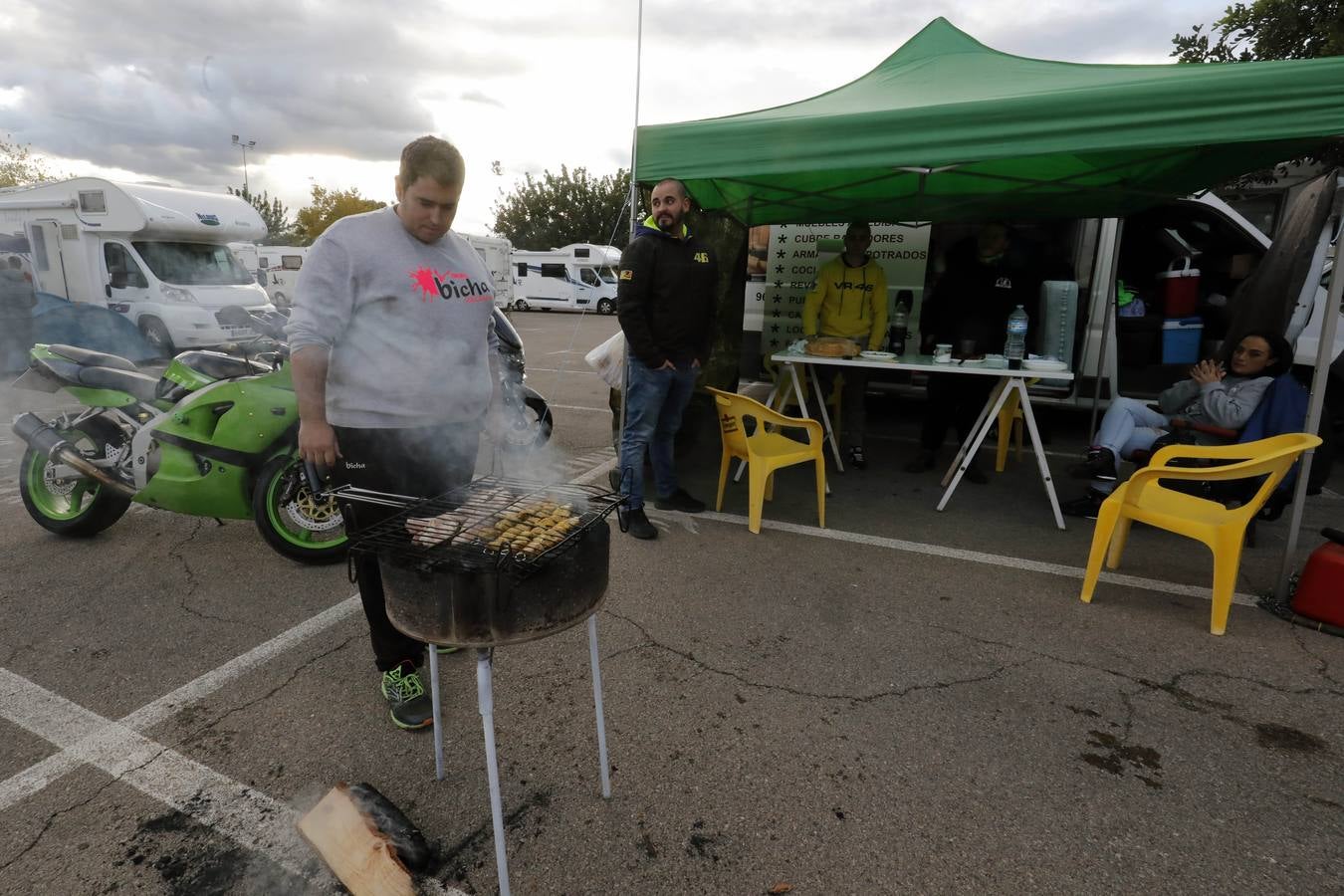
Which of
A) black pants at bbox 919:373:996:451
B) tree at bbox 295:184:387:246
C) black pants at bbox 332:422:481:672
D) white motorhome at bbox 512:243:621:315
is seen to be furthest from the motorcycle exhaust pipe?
tree at bbox 295:184:387:246

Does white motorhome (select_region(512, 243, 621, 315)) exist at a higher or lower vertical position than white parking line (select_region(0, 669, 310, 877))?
higher

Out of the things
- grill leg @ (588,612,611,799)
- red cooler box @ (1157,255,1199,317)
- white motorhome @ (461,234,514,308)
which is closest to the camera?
grill leg @ (588,612,611,799)

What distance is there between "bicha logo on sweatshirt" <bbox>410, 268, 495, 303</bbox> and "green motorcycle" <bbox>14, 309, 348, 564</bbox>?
5.08 ft

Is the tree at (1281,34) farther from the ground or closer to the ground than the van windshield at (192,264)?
farther from the ground

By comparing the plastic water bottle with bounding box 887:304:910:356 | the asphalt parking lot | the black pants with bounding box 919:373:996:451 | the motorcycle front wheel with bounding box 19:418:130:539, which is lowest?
the asphalt parking lot

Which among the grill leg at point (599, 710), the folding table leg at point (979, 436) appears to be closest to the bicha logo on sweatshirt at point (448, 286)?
the grill leg at point (599, 710)

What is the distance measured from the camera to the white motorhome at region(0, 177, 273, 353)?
10.5 metres

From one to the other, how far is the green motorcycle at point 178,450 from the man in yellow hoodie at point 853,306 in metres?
3.74

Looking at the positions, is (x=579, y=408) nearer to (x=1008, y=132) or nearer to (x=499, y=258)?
(x=1008, y=132)

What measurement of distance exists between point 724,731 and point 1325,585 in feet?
9.32

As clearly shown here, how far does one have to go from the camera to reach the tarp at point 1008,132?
290 centimetres

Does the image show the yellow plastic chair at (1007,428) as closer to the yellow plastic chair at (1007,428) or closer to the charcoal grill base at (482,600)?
the yellow plastic chair at (1007,428)

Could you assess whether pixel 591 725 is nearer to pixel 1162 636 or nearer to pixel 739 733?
pixel 739 733

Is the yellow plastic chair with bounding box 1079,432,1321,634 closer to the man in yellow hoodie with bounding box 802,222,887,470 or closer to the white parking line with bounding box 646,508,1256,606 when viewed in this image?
the white parking line with bounding box 646,508,1256,606
